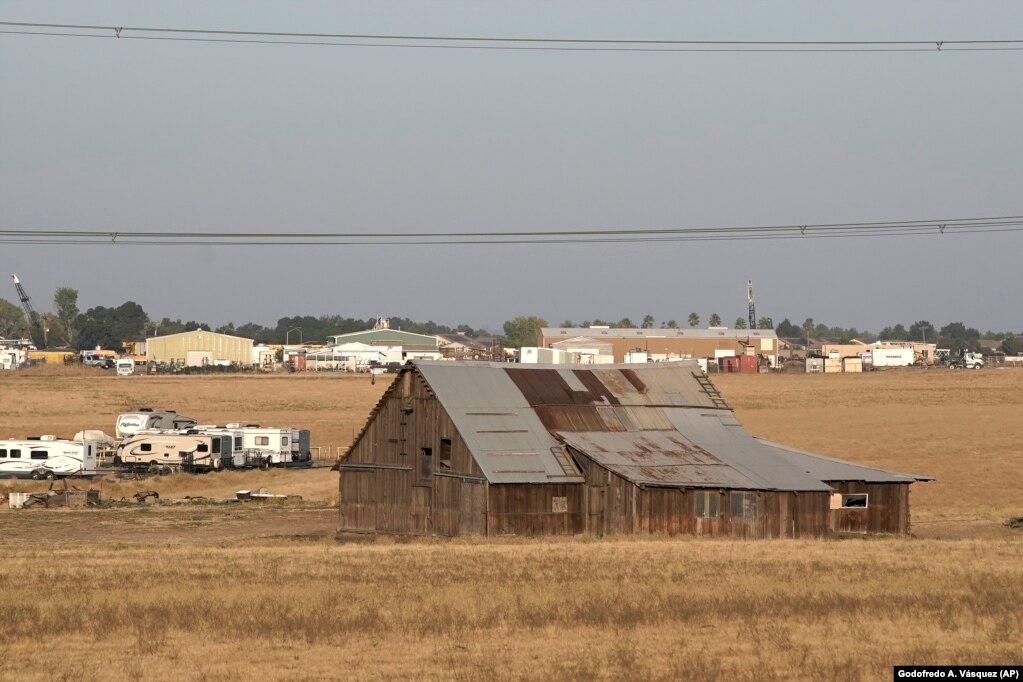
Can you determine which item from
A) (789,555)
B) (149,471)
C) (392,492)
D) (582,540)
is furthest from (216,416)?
(789,555)

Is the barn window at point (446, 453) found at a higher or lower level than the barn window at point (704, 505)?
higher

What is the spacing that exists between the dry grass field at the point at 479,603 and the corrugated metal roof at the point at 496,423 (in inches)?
145

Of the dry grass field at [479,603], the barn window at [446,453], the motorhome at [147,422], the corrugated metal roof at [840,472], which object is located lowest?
the dry grass field at [479,603]

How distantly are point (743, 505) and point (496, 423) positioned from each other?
29.9 ft

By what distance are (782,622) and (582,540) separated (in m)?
19.5

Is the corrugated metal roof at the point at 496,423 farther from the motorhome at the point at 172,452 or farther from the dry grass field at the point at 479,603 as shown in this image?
the motorhome at the point at 172,452

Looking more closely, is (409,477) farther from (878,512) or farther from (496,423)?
(878,512)

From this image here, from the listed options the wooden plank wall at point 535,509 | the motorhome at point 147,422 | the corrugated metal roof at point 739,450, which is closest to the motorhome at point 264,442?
the motorhome at point 147,422

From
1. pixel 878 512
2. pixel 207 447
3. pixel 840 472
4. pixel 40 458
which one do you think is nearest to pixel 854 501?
pixel 878 512

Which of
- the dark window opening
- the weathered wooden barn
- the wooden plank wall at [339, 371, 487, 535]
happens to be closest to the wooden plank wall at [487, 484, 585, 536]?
the weathered wooden barn

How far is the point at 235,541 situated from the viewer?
145 feet

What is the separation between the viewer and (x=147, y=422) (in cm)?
8194

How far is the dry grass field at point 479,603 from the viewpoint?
20875 millimetres

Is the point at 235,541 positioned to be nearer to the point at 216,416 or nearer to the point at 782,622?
the point at 782,622
